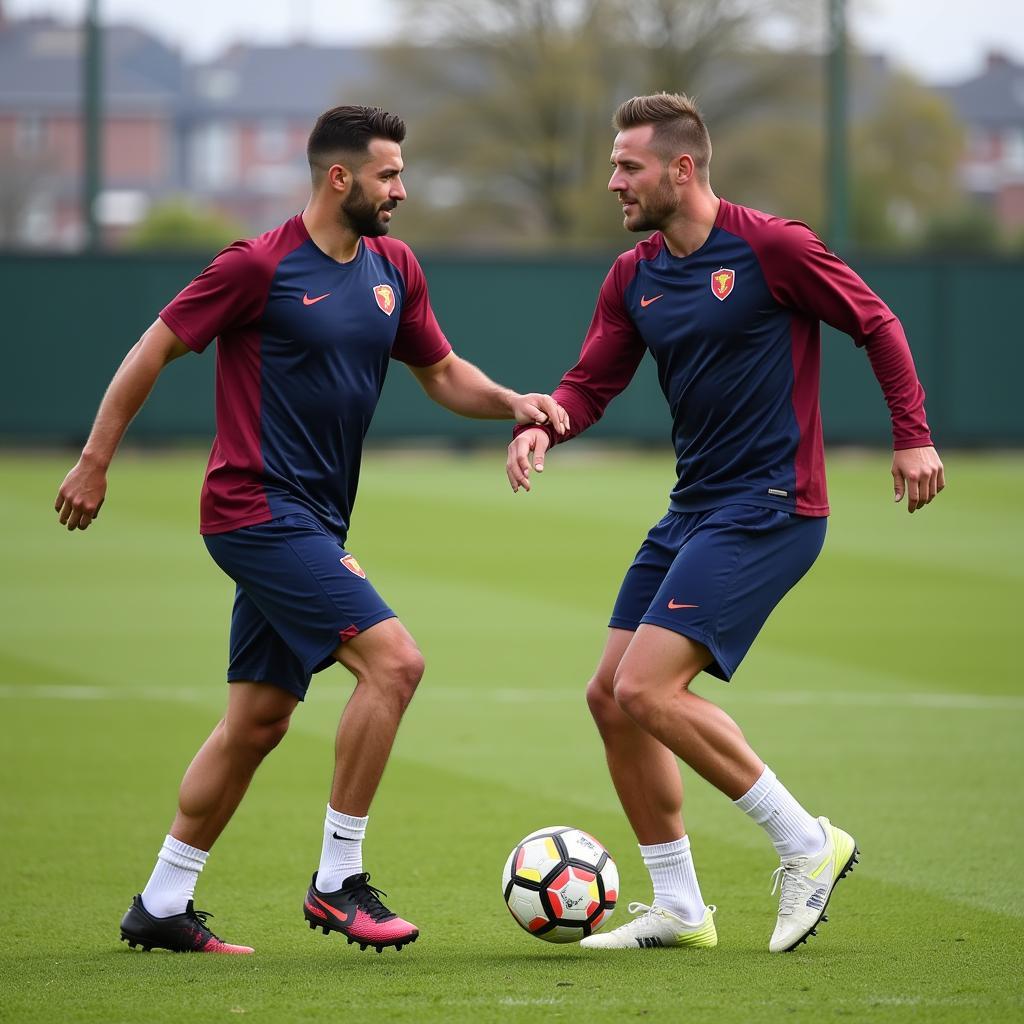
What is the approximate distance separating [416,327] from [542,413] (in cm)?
52

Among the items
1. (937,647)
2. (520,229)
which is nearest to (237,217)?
(520,229)

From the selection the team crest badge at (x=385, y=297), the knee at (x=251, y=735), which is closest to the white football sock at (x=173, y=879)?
the knee at (x=251, y=735)

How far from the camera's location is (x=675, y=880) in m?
5.62

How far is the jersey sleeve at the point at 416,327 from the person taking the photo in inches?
233

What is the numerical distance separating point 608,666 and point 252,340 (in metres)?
1.51

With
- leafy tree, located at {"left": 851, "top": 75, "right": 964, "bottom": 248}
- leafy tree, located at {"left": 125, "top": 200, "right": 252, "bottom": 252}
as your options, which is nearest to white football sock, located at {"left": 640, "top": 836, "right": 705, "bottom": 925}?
leafy tree, located at {"left": 125, "top": 200, "right": 252, "bottom": 252}

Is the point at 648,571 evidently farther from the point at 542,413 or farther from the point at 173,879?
the point at 173,879

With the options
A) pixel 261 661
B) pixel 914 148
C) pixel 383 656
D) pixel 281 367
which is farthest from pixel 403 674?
pixel 914 148

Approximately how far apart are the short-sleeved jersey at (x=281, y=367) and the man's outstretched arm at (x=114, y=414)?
0.07m

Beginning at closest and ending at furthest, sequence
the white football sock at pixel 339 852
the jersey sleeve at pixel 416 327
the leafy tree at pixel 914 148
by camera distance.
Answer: the white football sock at pixel 339 852, the jersey sleeve at pixel 416 327, the leafy tree at pixel 914 148

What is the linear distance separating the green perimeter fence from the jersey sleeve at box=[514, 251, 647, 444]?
18859mm

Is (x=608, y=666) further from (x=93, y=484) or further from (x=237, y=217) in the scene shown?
(x=237, y=217)

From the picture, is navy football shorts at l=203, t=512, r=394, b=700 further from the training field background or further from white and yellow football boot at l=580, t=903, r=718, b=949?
white and yellow football boot at l=580, t=903, r=718, b=949

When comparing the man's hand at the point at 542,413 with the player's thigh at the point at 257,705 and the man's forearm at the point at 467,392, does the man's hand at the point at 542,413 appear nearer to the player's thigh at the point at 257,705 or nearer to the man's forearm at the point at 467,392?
the man's forearm at the point at 467,392
